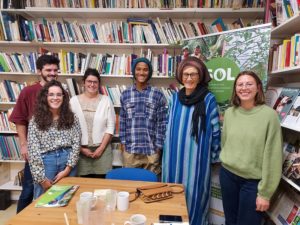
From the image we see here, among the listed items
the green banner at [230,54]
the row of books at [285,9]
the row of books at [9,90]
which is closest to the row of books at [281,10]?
the row of books at [285,9]

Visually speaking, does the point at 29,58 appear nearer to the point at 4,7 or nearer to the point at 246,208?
the point at 4,7

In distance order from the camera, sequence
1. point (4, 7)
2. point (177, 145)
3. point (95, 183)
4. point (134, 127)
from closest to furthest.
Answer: point (95, 183) → point (177, 145) → point (134, 127) → point (4, 7)

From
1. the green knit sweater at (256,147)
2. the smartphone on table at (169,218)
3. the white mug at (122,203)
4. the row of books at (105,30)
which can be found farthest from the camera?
the row of books at (105,30)

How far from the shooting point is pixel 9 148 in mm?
2924

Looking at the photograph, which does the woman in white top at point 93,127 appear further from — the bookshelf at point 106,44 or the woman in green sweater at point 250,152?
the woman in green sweater at point 250,152

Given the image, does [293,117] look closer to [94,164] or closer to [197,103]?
[197,103]

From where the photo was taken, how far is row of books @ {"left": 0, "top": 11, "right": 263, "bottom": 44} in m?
2.79

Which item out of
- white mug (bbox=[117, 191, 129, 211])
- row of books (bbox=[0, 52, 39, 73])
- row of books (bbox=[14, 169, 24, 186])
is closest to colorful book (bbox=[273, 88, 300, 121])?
white mug (bbox=[117, 191, 129, 211])

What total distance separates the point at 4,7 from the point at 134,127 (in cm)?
215

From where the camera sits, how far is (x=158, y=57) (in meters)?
2.81

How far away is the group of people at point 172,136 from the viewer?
1687mm

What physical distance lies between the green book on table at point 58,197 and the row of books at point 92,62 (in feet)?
5.38

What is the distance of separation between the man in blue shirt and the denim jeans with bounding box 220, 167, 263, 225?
2.43ft

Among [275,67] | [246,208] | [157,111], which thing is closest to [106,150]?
[157,111]
